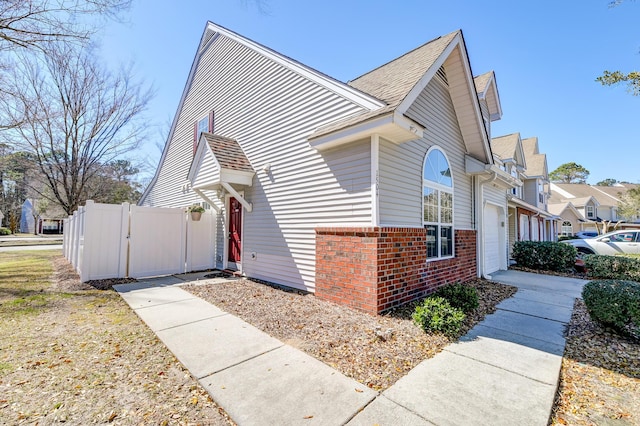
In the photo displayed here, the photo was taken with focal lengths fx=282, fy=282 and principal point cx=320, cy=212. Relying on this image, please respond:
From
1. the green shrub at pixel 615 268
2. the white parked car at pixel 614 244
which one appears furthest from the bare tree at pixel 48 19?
the white parked car at pixel 614 244

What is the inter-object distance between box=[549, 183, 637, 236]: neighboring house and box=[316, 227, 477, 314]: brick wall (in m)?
34.1

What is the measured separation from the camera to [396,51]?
8969mm

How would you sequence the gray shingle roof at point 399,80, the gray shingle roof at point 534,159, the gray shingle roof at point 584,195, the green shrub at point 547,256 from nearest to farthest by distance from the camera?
the gray shingle roof at point 399,80
the green shrub at point 547,256
the gray shingle roof at point 534,159
the gray shingle roof at point 584,195

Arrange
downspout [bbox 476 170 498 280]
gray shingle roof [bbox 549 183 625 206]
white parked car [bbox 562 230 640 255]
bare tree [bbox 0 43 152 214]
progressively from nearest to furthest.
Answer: downspout [bbox 476 170 498 280] → white parked car [bbox 562 230 640 255] → bare tree [bbox 0 43 152 214] → gray shingle roof [bbox 549 183 625 206]

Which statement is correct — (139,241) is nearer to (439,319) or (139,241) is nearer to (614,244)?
(439,319)

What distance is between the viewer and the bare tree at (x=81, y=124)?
14.2 m

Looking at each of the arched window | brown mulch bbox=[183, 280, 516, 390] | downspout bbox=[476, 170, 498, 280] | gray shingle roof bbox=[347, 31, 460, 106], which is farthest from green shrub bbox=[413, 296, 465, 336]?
downspout bbox=[476, 170, 498, 280]

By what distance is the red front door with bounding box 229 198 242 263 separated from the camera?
8.78 metres

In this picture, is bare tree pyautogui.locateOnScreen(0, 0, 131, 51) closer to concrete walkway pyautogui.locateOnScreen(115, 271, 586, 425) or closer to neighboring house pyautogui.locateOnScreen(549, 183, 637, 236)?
concrete walkway pyautogui.locateOnScreen(115, 271, 586, 425)

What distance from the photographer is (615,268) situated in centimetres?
916

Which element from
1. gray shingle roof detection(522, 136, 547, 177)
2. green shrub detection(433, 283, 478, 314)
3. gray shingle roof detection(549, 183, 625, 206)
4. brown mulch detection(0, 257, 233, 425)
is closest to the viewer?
brown mulch detection(0, 257, 233, 425)

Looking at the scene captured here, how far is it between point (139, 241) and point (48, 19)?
568 cm

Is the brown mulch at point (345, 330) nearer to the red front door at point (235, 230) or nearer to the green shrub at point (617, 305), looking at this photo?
the green shrub at point (617, 305)

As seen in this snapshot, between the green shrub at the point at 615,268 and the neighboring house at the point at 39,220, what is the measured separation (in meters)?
47.6
